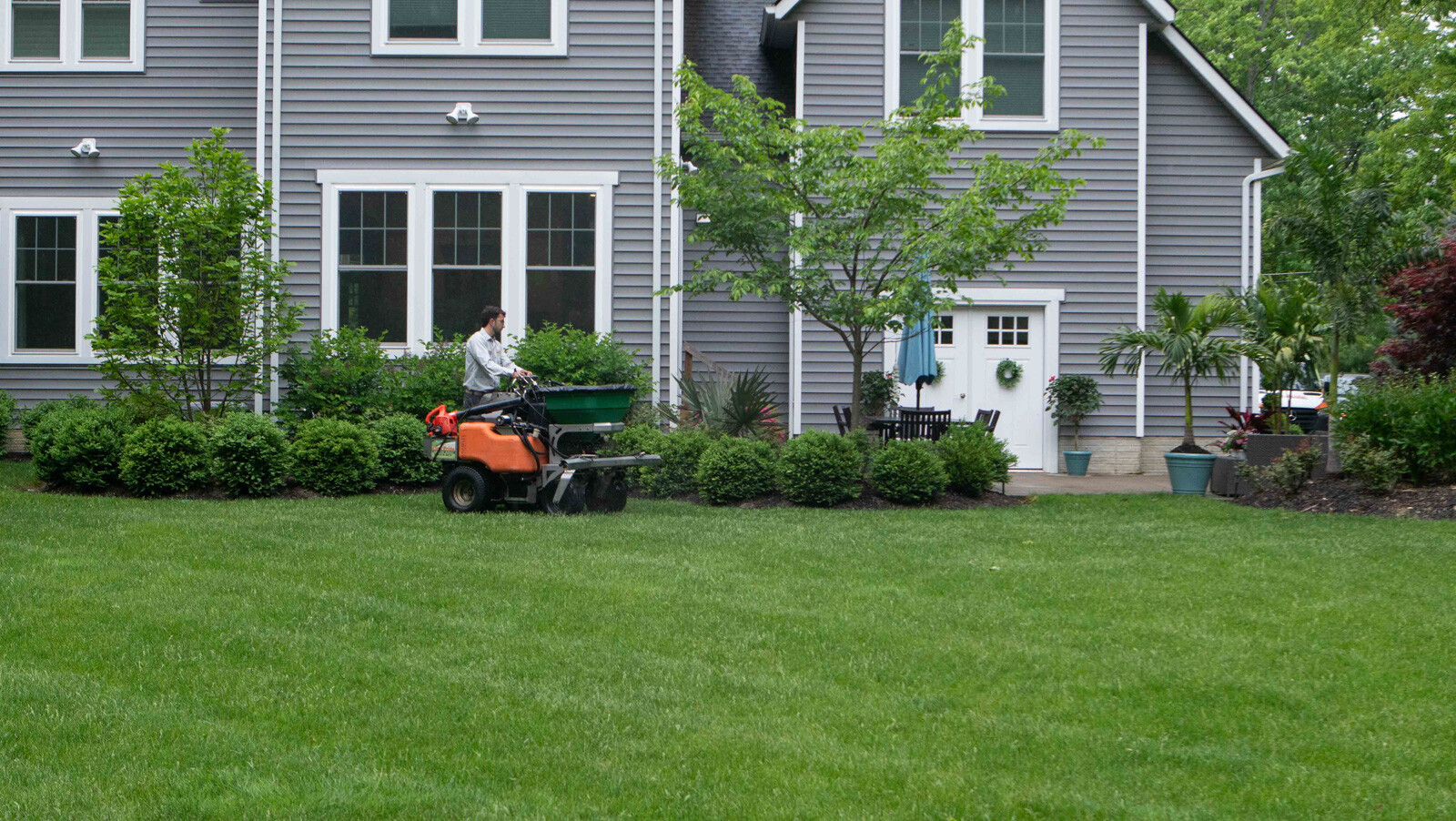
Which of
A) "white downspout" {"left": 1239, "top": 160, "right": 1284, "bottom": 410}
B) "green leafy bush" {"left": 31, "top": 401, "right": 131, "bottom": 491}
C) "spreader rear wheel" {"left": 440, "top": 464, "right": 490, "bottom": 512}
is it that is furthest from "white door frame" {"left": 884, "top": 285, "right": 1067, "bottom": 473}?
"green leafy bush" {"left": 31, "top": 401, "right": 131, "bottom": 491}

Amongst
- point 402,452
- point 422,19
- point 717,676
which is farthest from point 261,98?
point 717,676

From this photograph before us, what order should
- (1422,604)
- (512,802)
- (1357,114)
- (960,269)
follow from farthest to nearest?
(1357,114) < (960,269) < (1422,604) < (512,802)

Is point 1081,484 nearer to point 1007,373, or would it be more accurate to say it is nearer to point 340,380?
point 1007,373

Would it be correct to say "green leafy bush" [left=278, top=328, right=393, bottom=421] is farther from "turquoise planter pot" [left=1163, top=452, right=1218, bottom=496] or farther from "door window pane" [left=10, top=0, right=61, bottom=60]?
"turquoise planter pot" [left=1163, top=452, right=1218, bottom=496]

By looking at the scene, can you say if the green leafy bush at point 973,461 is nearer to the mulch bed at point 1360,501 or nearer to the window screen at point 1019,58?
the mulch bed at point 1360,501

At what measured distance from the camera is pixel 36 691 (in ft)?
15.9

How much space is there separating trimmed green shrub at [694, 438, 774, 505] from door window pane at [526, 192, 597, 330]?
351cm

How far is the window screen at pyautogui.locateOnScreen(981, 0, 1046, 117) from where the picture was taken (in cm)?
1549

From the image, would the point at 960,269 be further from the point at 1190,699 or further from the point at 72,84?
the point at 72,84

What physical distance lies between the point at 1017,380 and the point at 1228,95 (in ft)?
14.3

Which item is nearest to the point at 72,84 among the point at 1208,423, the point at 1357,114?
the point at 1208,423

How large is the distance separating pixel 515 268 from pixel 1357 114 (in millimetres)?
28611

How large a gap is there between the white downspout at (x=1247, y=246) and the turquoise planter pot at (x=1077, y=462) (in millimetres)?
2104

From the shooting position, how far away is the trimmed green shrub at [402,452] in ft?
40.6
